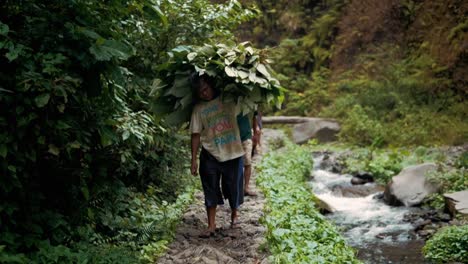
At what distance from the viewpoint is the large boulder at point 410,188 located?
34.8ft

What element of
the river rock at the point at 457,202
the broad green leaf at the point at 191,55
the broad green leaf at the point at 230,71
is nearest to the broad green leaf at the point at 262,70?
the broad green leaf at the point at 230,71

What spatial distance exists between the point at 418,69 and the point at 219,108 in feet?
49.1

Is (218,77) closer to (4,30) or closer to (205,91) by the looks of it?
(205,91)

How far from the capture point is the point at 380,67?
20188 millimetres

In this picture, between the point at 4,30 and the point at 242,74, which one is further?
the point at 242,74

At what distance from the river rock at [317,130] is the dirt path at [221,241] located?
12356mm

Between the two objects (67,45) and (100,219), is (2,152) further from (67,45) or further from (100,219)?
(100,219)

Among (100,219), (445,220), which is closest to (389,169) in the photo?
(445,220)

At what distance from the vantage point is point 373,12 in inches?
838

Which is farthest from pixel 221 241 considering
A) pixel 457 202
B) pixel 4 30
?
pixel 457 202

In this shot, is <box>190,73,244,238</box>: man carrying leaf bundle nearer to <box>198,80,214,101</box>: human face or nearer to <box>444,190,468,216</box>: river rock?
<box>198,80,214,101</box>: human face

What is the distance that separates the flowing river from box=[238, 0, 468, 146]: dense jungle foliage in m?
4.02

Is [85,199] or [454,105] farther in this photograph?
[454,105]

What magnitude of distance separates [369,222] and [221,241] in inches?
193
